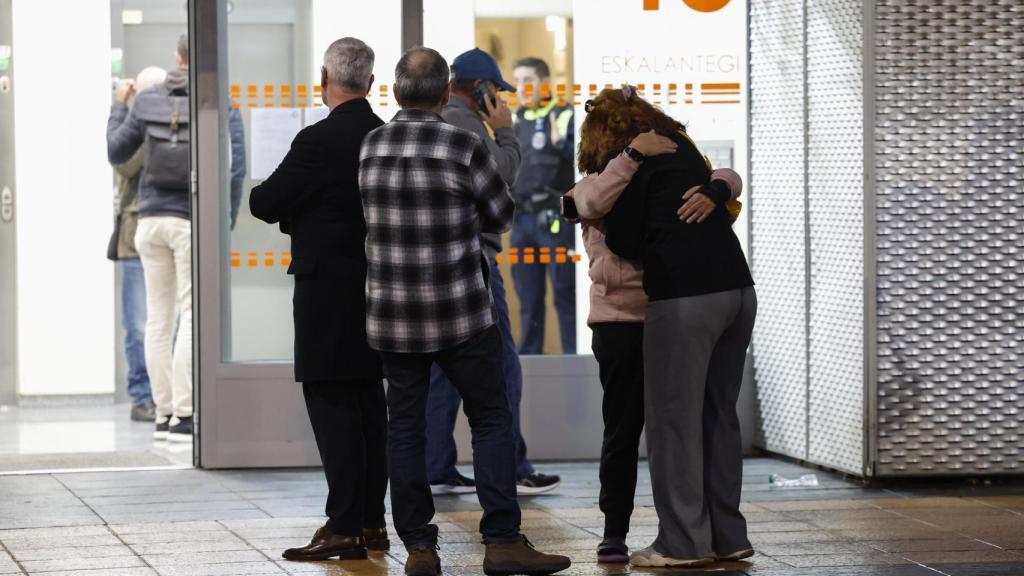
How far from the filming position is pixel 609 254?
5344 millimetres

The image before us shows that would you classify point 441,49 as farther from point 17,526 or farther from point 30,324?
point 30,324

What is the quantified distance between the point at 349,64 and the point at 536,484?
2239 millimetres

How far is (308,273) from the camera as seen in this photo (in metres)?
5.36

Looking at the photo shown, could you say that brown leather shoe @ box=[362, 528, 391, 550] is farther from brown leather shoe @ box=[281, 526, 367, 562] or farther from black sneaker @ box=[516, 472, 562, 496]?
black sneaker @ box=[516, 472, 562, 496]

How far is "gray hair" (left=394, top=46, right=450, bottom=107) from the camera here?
5.15 metres

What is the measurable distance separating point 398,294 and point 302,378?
1.78 feet

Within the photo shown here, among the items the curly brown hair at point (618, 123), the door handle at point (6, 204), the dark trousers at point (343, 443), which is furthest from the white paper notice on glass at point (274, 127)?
the door handle at point (6, 204)

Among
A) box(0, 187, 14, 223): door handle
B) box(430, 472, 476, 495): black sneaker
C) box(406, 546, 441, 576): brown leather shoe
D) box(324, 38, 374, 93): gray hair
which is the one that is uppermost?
box(324, 38, 374, 93): gray hair

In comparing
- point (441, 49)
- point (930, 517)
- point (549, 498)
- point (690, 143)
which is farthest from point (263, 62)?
point (930, 517)

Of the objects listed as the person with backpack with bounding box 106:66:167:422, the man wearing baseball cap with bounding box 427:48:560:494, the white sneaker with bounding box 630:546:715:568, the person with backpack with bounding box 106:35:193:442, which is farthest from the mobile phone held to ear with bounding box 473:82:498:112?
the person with backpack with bounding box 106:66:167:422

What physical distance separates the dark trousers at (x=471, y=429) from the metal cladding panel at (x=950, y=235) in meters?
2.46

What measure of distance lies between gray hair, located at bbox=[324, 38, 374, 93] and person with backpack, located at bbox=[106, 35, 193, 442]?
12.0 feet

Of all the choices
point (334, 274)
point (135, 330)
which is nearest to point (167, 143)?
point (135, 330)

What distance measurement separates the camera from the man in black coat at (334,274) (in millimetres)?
5344
